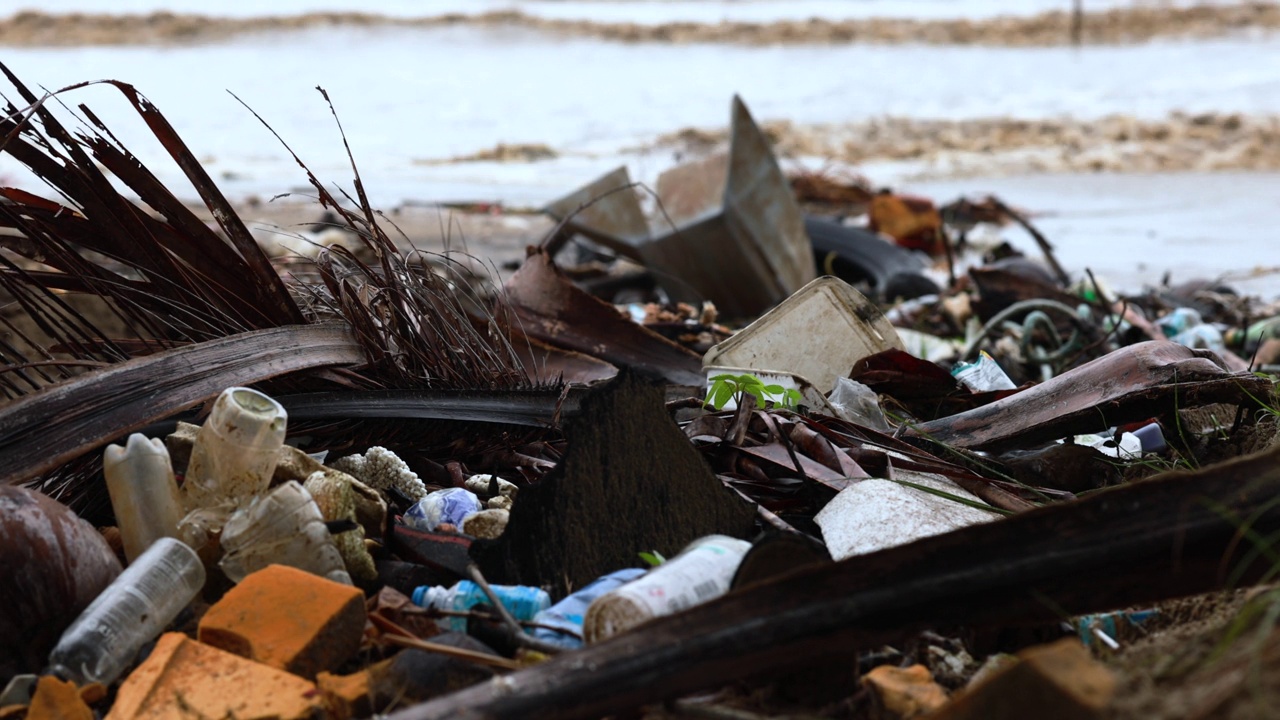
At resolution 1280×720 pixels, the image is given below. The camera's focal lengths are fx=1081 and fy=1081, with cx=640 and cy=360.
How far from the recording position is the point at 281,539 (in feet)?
5.36

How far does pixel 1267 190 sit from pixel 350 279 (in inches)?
416

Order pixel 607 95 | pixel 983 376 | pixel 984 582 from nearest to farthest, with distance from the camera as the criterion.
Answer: pixel 984 582
pixel 983 376
pixel 607 95

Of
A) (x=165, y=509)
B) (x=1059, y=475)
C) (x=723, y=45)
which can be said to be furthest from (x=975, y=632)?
(x=723, y=45)

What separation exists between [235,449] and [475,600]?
1.46 feet

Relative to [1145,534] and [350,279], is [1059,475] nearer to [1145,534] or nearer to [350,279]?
[1145,534]

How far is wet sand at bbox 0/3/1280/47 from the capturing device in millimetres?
27656

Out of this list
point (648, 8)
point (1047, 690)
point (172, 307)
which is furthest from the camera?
point (648, 8)

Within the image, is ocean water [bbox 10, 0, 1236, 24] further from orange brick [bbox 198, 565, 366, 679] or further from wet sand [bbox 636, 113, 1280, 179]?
orange brick [bbox 198, 565, 366, 679]

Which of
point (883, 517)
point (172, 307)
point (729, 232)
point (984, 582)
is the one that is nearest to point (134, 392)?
point (172, 307)

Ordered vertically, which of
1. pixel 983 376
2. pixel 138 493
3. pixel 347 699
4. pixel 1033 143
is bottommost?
pixel 1033 143

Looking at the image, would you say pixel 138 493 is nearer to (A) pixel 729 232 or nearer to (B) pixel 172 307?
(B) pixel 172 307

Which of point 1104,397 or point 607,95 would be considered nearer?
point 1104,397

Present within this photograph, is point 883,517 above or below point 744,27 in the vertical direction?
above

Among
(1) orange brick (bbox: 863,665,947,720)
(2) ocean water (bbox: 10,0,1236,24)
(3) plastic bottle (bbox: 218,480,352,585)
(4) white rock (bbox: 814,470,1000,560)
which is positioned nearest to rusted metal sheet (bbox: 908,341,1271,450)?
(4) white rock (bbox: 814,470,1000,560)
